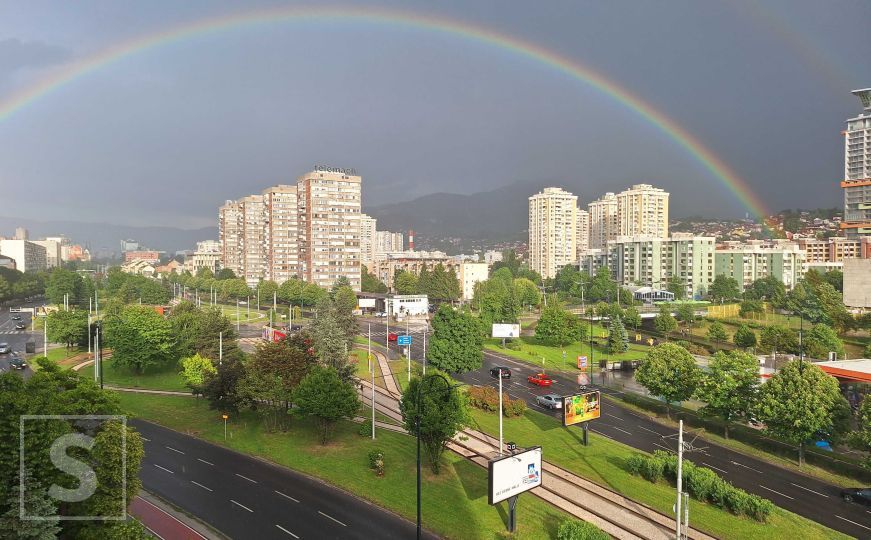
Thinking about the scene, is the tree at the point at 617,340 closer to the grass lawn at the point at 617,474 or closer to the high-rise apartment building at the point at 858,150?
the grass lawn at the point at 617,474

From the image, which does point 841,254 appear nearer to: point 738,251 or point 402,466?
point 738,251

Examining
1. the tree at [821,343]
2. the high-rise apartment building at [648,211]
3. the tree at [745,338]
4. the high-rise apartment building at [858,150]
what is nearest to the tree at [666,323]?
the tree at [745,338]

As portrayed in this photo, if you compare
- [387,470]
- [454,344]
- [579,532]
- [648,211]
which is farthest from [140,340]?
[648,211]

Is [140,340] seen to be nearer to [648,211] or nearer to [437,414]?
[437,414]

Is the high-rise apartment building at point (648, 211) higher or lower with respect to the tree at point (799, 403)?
higher


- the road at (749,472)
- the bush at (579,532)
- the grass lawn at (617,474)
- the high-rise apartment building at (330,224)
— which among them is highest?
the high-rise apartment building at (330,224)

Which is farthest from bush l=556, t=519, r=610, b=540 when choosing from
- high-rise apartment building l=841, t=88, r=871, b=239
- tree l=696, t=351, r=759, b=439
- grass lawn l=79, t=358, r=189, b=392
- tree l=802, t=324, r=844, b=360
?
high-rise apartment building l=841, t=88, r=871, b=239
